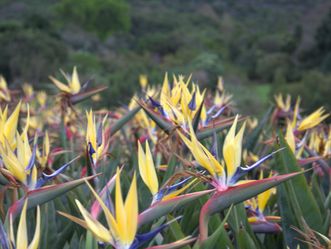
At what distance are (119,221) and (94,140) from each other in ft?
1.22

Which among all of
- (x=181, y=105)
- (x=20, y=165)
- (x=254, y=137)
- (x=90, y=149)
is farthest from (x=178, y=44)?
(x=20, y=165)

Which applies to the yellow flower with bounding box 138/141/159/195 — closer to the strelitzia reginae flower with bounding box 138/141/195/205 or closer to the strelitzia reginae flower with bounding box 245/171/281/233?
the strelitzia reginae flower with bounding box 138/141/195/205

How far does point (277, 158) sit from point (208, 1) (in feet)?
135

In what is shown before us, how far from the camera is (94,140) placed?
104 centimetres

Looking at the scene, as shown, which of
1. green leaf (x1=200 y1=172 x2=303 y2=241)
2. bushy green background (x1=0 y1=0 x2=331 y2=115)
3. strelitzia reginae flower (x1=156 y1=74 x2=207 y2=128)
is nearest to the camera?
green leaf (x1=200 y1=172 x2=303 y2=241)

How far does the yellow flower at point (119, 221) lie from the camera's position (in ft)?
2.23

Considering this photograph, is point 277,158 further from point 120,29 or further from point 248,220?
point 120,29

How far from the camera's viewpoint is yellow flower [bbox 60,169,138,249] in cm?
68

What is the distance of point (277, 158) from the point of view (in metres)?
1.12

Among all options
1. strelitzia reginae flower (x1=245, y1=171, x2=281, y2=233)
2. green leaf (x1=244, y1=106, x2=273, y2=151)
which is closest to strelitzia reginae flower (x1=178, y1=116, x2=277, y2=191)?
strelitzia reginae flower (x1=245, y1=171, x2=281, y2=233)

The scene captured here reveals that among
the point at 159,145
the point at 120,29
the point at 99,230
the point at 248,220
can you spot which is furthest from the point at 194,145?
the point at 120,29

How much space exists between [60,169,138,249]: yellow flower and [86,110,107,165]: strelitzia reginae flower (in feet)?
1.08

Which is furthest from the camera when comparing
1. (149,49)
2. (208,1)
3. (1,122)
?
(208,1)

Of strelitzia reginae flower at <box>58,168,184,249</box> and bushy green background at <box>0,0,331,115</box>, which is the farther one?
bushy green background at <box>0,0,331,115</box>
